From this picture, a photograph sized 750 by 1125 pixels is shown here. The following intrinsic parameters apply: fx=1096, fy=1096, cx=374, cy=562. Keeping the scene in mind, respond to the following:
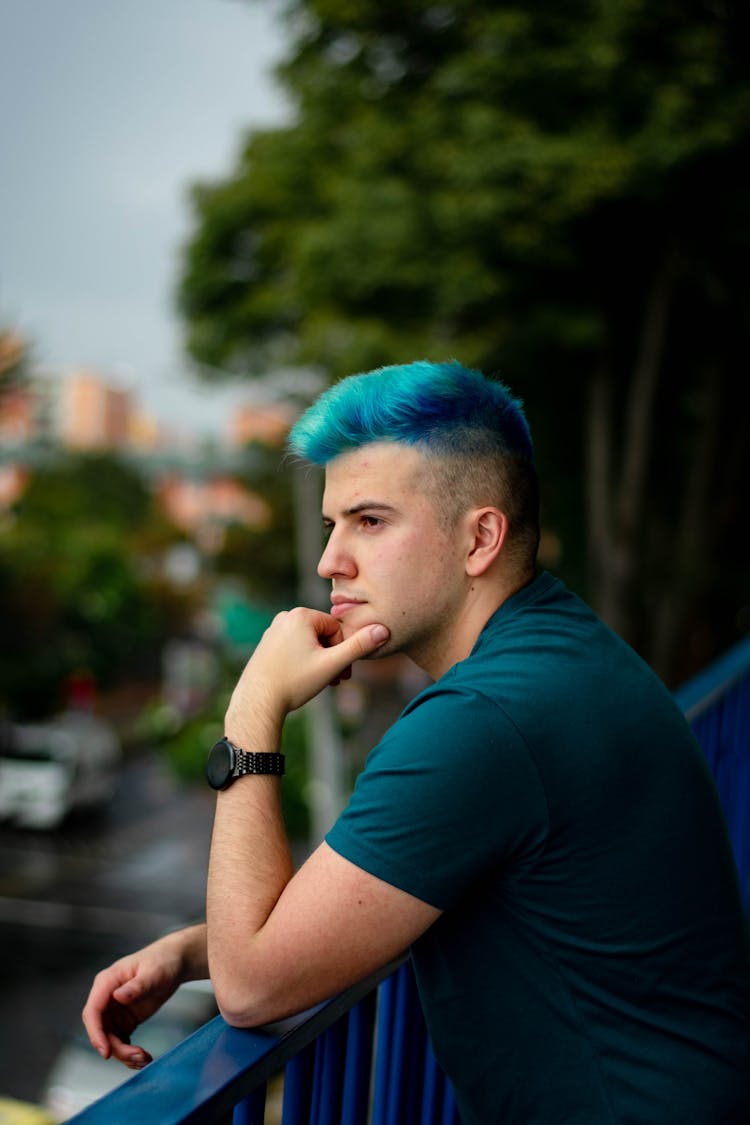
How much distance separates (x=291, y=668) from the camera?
155 centimetres

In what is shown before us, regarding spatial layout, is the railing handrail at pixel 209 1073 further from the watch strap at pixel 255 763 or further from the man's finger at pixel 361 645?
the man's finger at pixel 361 645

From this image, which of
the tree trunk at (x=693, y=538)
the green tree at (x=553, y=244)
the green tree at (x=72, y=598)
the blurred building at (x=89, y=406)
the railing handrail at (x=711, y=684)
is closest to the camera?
the railing handrail at (x=711, y=684)

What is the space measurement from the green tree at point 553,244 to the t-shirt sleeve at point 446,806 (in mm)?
9167

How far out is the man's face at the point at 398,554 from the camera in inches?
60.6

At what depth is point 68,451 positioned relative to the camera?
55062 mm

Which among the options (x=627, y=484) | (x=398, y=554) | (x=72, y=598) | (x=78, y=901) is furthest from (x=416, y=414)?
(x=72, y=598)

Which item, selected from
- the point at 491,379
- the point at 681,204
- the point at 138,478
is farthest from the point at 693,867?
the point at 138,478

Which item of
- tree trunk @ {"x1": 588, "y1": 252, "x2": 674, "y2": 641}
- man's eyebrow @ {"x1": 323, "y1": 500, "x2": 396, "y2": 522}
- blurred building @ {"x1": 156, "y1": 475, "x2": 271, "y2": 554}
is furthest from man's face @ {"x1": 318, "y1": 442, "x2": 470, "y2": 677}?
blurred building @ {"x1": 156, "y1": 475, "x2": 271, "y2": 554}

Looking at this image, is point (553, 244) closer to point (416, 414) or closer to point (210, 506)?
point (416, 414)

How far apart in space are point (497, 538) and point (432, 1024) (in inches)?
25.2

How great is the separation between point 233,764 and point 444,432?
54 centimetres

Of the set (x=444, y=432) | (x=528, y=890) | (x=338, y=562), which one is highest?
(x=444, y=432)

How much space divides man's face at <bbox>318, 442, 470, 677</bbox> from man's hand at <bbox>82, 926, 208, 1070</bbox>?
1.72ft

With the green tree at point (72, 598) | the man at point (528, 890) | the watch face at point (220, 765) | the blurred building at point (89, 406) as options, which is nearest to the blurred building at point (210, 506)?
the green tree at point (72, 598)
